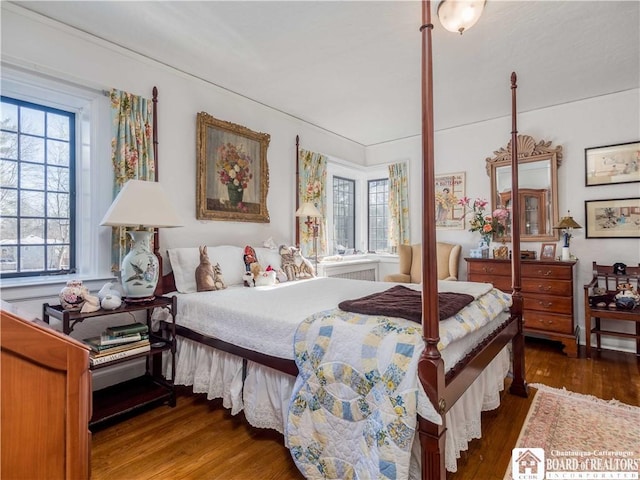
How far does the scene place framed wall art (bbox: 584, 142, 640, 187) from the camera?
3.23 meters

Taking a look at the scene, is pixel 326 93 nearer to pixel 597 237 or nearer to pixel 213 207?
pixel 213 207

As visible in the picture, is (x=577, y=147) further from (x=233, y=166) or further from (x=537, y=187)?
(x=233, y=166)

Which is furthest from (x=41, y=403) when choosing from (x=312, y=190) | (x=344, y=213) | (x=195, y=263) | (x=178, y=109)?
(x=344, y=213)

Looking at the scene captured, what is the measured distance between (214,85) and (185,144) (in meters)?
0.67

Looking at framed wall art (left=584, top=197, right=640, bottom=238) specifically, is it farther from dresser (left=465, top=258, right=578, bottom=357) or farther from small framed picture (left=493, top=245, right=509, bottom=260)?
small framed picture (left=493, top=245, right=509, bottom=260)

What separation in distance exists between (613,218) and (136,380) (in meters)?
4.58

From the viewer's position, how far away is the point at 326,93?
131 inches

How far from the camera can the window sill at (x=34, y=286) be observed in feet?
6.82

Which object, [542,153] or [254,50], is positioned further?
[542,153]

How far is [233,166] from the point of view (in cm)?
332

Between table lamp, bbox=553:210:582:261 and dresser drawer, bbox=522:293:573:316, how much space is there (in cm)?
45

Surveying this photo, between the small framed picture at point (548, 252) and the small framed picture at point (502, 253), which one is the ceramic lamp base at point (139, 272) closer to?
the small framed picture at point (502, 253)

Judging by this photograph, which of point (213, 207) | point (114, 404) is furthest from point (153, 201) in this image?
point (114, 404)

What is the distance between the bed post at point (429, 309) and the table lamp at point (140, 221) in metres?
1.63
